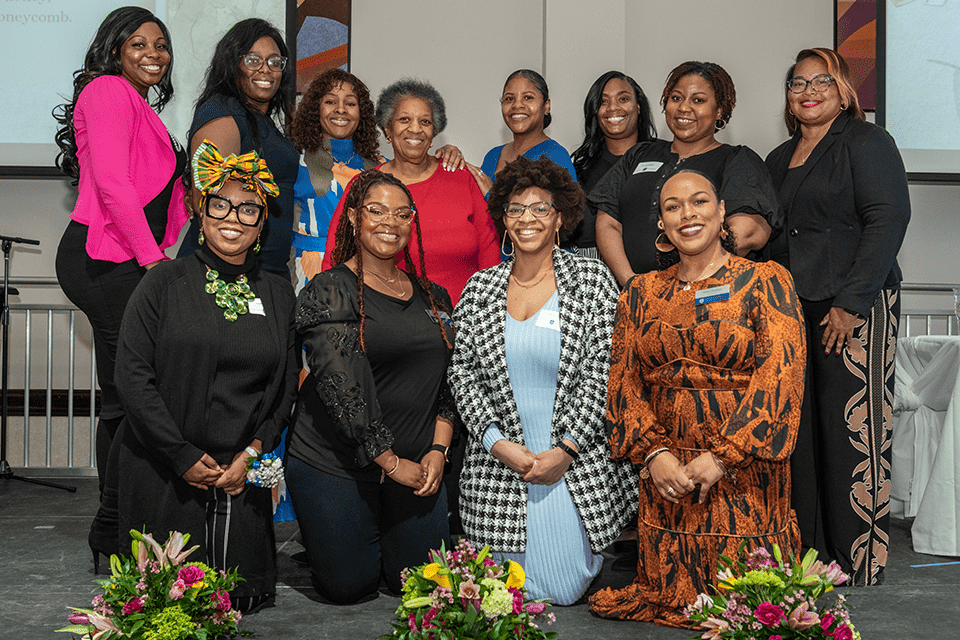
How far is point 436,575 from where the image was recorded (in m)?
2.05

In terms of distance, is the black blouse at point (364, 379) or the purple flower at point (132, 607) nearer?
the purple flower at point (132, 607)

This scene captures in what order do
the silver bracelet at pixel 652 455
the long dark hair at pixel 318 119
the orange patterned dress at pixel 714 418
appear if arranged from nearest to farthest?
the orange patterned dress at pixel 714 418
the silver bracelet at pixel 652 455
the long dark hair at pixel 318 119

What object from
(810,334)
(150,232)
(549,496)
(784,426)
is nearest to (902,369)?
(810,334)

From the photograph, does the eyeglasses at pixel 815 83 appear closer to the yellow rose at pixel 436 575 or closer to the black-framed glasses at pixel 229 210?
the black-framed glasses at pixel 229 210

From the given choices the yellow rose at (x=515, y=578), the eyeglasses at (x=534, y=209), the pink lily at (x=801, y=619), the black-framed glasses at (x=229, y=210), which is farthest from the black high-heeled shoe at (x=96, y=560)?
the pink lily at (x=801, y=619)

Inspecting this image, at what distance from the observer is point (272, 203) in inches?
126

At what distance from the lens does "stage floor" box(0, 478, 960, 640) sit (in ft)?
8.09

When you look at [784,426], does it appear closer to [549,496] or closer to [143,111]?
[549,496]

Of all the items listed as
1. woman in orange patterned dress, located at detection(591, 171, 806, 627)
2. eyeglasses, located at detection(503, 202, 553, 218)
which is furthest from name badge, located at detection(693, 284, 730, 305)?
eyeglasses, located at detection(503, 202, 553, 218)

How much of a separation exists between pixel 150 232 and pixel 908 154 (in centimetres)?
489

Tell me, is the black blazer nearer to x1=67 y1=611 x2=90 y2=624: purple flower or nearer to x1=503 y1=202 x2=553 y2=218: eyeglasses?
x1=503 y1=202 x2=553 y2=218: eyeglasses

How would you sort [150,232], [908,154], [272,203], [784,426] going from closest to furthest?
[784,426]
[150,232]
[272,203]
[908,154]

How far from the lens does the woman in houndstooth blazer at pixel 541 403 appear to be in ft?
8.84

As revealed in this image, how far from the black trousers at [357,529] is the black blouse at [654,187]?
1281 mm
